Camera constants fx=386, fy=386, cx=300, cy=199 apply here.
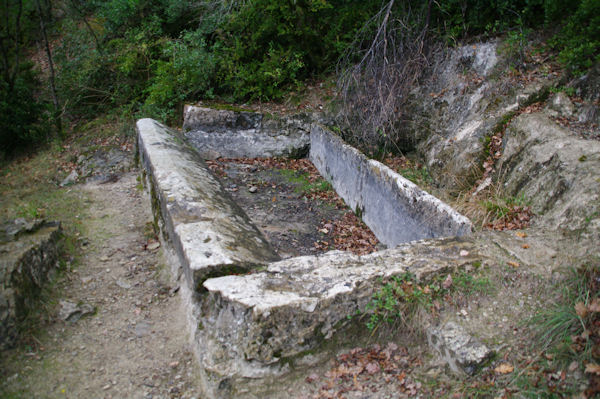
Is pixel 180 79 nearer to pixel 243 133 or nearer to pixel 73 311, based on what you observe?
A: pixel 243 133

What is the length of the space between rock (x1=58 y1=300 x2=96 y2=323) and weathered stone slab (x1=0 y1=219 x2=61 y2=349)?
0.75 feet

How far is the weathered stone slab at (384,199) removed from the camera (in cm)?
408

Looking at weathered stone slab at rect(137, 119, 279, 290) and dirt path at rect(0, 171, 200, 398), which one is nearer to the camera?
dirt path at rect(0, 171, 200, 398)

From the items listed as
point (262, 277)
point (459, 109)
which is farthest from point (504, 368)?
point (459, 109)

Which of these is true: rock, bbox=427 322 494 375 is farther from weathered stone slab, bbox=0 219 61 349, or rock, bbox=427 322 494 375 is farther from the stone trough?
weathered stone slab, bbox=0 219 61 349

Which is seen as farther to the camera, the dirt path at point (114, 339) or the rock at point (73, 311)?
the rock at point (73, 311)

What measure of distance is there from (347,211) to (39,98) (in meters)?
9.32

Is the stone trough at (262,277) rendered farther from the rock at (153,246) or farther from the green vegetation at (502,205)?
the green vegetation at (502,205)

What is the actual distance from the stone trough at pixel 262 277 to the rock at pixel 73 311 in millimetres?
888

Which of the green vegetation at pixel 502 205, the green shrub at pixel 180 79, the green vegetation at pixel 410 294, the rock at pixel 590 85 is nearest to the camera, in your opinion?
the green vegetation at pixel 410 294

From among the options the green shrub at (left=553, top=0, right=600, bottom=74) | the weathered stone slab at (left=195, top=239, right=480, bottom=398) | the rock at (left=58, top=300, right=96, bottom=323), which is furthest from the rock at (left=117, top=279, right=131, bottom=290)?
the green shrub at (left=553, top=0, right=600, bottom=74)

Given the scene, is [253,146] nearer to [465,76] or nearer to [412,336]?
[465,76]

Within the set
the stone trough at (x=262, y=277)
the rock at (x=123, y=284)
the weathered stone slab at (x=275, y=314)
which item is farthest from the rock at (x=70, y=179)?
the weathered stone slab at (x=275, y=314)

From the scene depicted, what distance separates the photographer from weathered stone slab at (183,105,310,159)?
7977 millimetres
